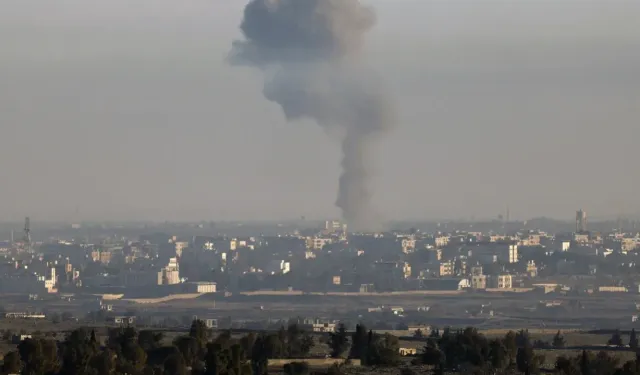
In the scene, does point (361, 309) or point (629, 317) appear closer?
point (629, 317)

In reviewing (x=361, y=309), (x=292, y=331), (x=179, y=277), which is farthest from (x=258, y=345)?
(x=179, y=277)

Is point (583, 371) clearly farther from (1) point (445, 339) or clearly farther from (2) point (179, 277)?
(2) point (179, 277)

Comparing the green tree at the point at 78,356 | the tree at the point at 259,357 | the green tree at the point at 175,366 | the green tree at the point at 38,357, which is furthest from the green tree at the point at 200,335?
the green tree at the point at 38,357

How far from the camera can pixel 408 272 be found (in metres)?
194

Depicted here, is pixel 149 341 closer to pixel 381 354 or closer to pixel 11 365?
pixel 381 354

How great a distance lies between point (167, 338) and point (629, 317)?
78.0m

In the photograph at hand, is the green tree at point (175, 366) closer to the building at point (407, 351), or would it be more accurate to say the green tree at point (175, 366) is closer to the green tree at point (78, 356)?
the green tree at point (78, 356)

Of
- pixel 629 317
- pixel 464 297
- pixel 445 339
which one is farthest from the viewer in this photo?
pixel 464 297

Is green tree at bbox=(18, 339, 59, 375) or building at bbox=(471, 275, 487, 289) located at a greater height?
building at bbox=(471, 275, 487, 289)

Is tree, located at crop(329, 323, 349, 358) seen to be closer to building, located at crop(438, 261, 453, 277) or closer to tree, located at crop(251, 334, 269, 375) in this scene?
tree, located at crop(251, 334, 269, 375)

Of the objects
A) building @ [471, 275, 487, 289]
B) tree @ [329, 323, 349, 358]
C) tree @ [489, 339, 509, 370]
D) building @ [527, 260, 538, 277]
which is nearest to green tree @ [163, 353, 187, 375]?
tree @ [329, 323, 349, 358]

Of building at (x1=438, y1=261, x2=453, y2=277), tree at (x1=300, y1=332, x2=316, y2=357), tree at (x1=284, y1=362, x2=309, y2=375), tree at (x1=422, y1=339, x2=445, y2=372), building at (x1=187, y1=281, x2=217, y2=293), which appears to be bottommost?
tree at (x1=284, y1=362, x2=309, y2=375)

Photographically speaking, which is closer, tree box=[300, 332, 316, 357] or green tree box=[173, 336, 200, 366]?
green tree box=[173, 336, 200, 366]

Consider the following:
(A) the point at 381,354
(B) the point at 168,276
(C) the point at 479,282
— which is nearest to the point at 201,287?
(B) the point at 168,276
